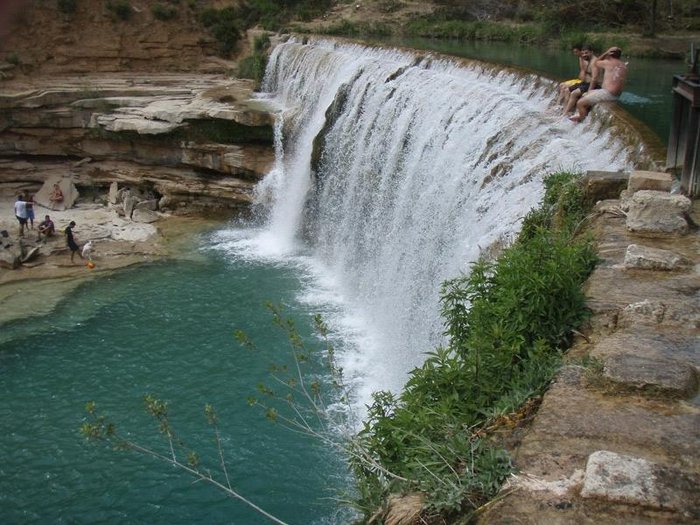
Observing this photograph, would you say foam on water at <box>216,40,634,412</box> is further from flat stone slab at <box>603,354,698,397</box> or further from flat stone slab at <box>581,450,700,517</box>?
flat stone slab at <box>581,450,700,517</box>

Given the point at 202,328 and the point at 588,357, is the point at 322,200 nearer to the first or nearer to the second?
the point at 202,328

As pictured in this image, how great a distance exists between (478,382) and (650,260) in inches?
84.5

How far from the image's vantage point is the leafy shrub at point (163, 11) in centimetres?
2498

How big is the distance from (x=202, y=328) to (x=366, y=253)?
3632mm

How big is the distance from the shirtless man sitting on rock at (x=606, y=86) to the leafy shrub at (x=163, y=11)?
1844cm

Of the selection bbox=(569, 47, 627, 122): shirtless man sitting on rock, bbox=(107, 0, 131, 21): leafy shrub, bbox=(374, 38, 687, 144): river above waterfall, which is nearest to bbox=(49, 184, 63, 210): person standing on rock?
bbox=(107, 0, 131, 21): leafy shrub

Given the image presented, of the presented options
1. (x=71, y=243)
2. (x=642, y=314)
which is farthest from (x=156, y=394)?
(x=642, y=314)

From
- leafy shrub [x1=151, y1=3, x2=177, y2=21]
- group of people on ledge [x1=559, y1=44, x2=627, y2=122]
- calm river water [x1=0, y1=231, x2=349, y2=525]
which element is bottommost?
calm river water [x1=0, y1=231, x2=349, y2=525]

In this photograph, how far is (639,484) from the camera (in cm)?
341

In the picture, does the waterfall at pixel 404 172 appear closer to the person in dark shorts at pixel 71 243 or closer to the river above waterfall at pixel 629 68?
the river above waterfall at pixel 629 68

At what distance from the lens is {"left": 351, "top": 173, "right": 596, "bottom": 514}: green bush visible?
3.83 metres

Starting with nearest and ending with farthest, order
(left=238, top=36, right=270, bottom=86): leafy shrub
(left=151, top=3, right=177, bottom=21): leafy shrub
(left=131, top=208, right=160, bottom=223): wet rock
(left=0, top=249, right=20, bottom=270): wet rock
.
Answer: (left=0, top=249, right=20, bottom=270): wet rock < (left=131, top=208, right=160, bottom=223): wet rock < (left=238, top=36, right=270, bottom=86): leafy shrub < (left=151, top=3, right=177, bottom=21): leafy shrub

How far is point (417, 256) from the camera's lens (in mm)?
11914

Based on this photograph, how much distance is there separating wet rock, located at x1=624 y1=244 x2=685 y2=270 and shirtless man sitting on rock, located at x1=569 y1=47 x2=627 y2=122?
16.3 feet
